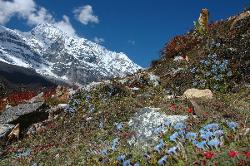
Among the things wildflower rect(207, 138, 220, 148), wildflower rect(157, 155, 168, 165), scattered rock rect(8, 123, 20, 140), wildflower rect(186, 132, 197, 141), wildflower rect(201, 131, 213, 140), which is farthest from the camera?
scattered rock rect(8, 123, 20, 140)

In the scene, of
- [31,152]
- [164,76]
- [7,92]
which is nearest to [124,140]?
[31,152]

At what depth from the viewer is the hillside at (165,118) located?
28.2 feet

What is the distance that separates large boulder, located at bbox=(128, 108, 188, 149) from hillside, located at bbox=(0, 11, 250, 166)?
32 millimetres

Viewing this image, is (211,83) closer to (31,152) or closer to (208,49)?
(208,49)

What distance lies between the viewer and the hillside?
859 cm

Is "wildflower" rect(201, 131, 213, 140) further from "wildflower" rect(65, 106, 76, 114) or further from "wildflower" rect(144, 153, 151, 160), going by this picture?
"wildflower" rect(65, 106, 76, 114)

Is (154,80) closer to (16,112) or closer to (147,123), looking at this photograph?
(16,112)

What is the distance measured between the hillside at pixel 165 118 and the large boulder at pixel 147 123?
0.03 meters

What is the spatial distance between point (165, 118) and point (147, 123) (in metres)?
0.62

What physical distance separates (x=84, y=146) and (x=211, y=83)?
7.55 meters

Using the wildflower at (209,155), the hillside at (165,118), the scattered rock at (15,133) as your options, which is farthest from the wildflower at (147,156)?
the scattered rock at (15,133)

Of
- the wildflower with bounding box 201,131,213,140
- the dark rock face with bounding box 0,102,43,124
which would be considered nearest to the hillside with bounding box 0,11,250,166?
the wildflower with bounding box 201,131,213,140

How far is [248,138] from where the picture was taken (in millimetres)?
8125

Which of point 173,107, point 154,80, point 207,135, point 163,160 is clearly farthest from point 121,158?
point 154,80
